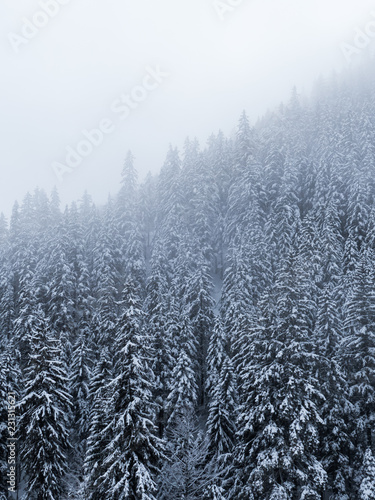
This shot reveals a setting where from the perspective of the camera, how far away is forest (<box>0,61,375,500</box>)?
22297 millimetres

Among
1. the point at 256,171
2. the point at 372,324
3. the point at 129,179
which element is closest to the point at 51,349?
the point at 372,324

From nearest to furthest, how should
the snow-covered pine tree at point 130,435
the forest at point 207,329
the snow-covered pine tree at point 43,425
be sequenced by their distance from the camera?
1. the snow-covered pine tree at point 130,435
2. the forest at point 207,329
3. the snow-covered pine tree at point 43,425

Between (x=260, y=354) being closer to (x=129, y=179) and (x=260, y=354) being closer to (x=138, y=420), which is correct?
(x=138, y=420)

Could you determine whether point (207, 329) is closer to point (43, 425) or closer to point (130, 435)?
point (43, 425)

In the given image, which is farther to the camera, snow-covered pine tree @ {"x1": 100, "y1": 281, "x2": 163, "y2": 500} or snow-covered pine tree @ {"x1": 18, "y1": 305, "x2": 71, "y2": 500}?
snow-covered pine tree @ {"x1": 18, "y1": 305, "x2": 71, "y2": 500}

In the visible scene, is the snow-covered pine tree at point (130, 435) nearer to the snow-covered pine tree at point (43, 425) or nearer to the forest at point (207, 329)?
the forest at point (207, 329)

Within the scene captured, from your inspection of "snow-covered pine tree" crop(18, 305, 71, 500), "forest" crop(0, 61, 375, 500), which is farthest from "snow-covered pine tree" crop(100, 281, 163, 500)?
"snow-covered pine tree" crop(18, 305, 71, 500)

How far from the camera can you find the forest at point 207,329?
22.3 m

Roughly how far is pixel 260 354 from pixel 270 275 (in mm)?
29599

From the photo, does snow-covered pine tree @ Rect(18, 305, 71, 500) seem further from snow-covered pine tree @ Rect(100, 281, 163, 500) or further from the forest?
snow-covered pine tree @ Rect(100, 281, 163, 500)

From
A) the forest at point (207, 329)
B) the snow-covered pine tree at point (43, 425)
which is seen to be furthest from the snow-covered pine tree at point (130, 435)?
the snow-covered pine tree at point (43, 425)

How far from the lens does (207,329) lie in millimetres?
Result: 46094

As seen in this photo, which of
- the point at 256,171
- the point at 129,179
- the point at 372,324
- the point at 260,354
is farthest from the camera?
the point at 129,179

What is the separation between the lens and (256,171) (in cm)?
7456
